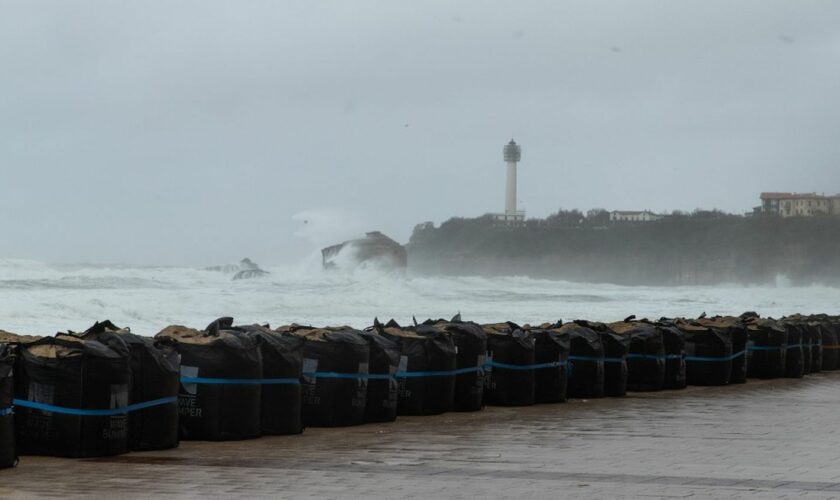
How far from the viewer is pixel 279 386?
10.6 metres

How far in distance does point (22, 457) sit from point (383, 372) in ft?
11.9

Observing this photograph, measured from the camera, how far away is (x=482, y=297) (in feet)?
220

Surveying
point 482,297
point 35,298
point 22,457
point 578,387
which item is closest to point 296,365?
point 22,457

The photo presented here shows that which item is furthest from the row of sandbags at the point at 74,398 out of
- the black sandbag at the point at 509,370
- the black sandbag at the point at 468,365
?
the black sandbag at the point at 509,370

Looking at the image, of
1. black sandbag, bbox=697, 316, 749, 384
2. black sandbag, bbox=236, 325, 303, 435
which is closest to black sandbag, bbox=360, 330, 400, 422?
black sandbag, bbox=236, 325, 303, 435

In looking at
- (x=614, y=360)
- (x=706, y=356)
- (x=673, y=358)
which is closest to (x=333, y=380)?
(x=614, y=360)

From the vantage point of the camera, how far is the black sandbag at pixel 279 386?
1054 centimetres

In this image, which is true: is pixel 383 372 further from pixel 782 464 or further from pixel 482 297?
pixel 482 297

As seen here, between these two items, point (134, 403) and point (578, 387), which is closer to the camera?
point (134, 403)

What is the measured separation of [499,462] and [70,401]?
2.92 meters

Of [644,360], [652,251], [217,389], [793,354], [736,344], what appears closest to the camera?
[217,389]

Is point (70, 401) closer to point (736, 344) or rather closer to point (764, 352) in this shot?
point (736, 344)

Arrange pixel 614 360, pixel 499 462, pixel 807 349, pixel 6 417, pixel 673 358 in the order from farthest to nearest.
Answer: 1. pixel 807 349
2. pixel 673 358
3. pixel 614 360
4. pixel 499 462
5. pixel 6 417

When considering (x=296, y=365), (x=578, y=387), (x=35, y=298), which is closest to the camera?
(x=296, y=365)
